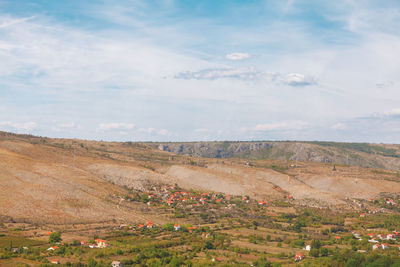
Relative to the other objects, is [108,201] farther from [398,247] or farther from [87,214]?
[398,247]

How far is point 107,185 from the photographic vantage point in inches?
5064

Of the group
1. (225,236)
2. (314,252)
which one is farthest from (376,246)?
(225,236)

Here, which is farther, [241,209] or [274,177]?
[274,177]

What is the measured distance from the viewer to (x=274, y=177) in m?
181

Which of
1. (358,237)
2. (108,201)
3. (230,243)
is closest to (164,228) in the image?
(230,243)

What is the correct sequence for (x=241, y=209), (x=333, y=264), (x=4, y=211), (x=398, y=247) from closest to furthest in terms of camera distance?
1. (x=333, y=264)
2. (x=398, y=247)
3. (x=4, y=211)
4. (x=241, y=209)

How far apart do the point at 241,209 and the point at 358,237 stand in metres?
38.8

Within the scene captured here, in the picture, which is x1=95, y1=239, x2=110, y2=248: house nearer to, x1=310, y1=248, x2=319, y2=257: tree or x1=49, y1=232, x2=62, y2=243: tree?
x1=49, y1=232, x2=62, y2=243: tree

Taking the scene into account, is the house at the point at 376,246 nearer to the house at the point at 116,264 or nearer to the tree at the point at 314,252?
the tree at the point at 314,252

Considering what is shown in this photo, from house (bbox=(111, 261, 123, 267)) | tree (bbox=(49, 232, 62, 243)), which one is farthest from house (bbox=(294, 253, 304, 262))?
tree (bbox=(49, 232, 62, 243))

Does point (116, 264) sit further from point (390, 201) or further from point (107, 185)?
point (390, 201)

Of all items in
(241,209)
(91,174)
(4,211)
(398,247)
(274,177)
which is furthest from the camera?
(274,177)

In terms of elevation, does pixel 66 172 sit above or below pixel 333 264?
above

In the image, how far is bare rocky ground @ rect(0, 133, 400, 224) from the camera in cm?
9850
